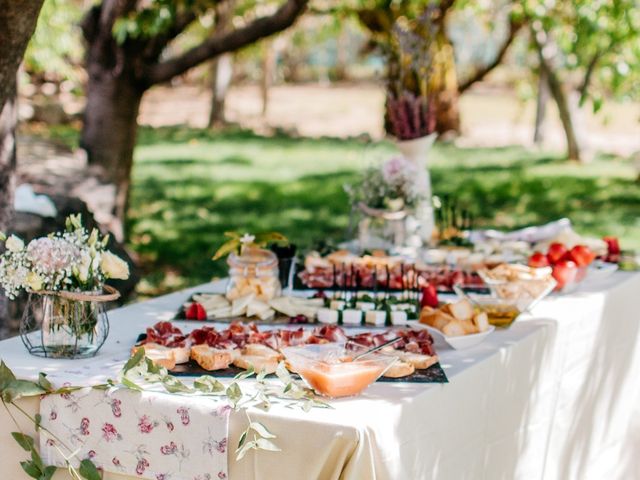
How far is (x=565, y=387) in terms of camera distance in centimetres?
379

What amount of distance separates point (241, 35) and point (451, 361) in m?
4.36

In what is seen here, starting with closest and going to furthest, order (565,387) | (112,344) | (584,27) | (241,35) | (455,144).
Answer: (112,344) → (565,387) → (584,27) → (241,35) → (455,144)

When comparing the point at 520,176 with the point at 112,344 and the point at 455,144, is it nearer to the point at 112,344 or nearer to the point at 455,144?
the point at 455,144

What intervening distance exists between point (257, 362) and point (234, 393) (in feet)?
0.93

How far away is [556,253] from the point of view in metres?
4.38

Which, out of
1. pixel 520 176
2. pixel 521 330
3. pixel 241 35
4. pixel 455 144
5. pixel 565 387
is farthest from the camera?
pixel 455 144

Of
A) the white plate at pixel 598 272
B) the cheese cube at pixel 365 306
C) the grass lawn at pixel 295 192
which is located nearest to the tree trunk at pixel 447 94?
the grass lawn at pixel 295 192

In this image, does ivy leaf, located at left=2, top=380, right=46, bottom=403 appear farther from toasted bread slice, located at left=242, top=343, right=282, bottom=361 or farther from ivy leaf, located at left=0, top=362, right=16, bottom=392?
toasted bread slice, located at left=242, top=343, right=282, bottom=361

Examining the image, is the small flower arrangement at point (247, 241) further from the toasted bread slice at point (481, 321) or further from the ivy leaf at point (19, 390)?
the ivy leaf at point (19, 390)

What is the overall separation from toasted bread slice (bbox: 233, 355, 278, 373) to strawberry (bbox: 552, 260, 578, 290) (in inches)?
61.6

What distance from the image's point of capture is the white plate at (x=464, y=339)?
3.29 meters

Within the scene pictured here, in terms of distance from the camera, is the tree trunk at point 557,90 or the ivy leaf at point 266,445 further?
the tree trunk at point 557,90

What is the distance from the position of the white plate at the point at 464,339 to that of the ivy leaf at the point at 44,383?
1165 mm

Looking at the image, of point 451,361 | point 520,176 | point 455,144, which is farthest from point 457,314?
point 455,144
